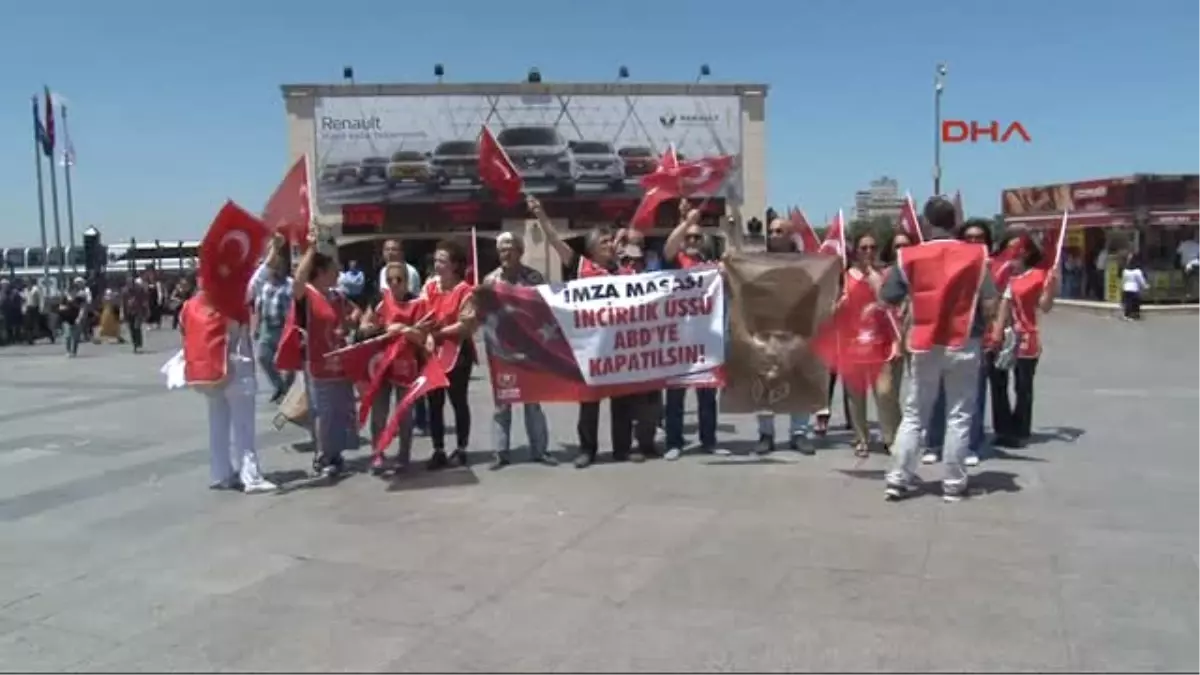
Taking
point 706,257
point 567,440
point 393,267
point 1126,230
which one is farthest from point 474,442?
point 1126,230

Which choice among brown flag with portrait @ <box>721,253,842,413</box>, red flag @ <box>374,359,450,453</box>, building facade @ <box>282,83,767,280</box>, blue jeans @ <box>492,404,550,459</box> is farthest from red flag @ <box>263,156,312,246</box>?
building facade @ <box>282,83,767,280</box>

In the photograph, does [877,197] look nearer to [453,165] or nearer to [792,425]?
[453,165]

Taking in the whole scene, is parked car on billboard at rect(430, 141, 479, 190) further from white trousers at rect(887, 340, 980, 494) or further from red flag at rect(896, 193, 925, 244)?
white trousers at rect(887, 340, 980, 494)

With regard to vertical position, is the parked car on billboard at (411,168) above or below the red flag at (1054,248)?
above

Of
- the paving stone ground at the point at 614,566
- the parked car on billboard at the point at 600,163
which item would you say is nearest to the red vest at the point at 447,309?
the paving stone ground at the point at 614,566

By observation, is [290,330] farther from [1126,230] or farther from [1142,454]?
[1126,230]

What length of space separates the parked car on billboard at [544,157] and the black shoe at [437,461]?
3486cm

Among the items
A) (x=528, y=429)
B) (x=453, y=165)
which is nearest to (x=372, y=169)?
(x=453, y=165)

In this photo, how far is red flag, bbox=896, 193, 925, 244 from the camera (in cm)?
859

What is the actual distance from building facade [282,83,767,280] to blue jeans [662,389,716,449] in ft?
111

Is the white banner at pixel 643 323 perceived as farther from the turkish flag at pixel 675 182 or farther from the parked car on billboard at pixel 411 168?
the parked car on billboard at pixel 411 168

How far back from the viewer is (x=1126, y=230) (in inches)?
1261

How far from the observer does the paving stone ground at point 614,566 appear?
455 cm

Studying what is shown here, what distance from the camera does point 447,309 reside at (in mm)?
8297
